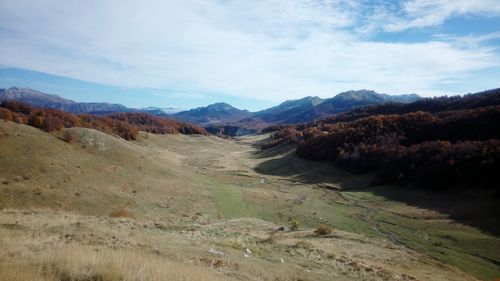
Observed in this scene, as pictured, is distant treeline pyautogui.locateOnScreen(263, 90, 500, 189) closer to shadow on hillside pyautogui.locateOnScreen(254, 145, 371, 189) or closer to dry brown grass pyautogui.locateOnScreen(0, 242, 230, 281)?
shadow on hillside pyautogui.locateOnScreen(254, 145, 371, 189)

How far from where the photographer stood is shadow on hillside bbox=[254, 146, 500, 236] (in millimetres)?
47438

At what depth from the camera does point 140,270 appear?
1034cm

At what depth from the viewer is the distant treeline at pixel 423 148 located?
61781mm

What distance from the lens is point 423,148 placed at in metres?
77.4

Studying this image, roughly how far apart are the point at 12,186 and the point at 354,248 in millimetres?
31600

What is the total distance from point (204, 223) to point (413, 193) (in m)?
Result: 40.9

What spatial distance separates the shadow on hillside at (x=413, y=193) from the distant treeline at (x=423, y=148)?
2.70 meters

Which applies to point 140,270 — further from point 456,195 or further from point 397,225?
point 456,195


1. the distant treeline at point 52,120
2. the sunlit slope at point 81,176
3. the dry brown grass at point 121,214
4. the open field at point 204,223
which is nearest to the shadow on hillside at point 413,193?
the open field at point 204,223

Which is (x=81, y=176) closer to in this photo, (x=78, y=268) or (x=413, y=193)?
(x=78, y=268)

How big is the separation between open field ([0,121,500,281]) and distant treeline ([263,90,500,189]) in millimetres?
4725

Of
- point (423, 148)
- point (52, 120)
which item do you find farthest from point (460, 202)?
point (52, 120)

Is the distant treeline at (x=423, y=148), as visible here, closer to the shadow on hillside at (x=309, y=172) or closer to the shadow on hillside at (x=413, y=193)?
the shadow on hillside at (x=413, y=193)

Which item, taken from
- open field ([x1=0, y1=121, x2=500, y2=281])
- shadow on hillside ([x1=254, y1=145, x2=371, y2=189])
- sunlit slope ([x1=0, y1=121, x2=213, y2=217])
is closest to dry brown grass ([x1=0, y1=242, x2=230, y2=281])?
open field ([x1=0, y1=121, x2=500, y2=281])
